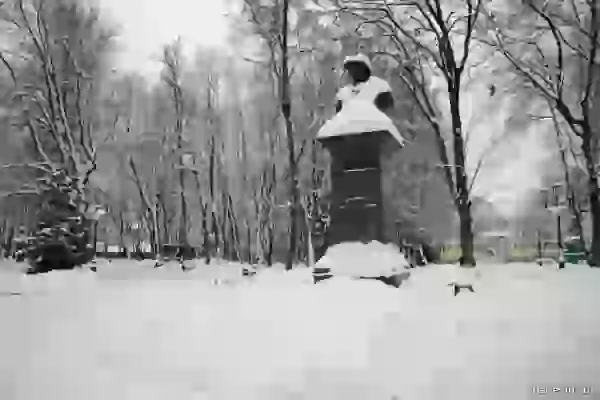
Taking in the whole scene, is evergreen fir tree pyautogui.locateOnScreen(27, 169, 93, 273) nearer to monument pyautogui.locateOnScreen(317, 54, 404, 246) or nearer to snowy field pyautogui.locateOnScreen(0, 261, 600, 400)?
snowy field pyautogui.locateOnScreen(0, 261, 600, 400)

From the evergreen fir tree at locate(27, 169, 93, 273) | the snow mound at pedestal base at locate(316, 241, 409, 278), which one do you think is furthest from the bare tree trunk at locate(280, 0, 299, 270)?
the snow mound at pedestal base at locate(316, 241, 409, 278)

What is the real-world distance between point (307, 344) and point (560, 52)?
1630 cm

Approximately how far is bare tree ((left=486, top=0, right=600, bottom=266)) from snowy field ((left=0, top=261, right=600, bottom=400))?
792 centimetres

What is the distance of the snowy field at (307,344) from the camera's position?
5250mm

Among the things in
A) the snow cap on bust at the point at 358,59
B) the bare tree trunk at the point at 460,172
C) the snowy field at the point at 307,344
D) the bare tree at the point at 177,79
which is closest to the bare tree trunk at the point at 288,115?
the bare tree trunk at the point at 460,172

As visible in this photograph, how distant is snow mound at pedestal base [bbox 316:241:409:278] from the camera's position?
12.0 meters

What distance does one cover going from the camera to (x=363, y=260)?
39.7 feet

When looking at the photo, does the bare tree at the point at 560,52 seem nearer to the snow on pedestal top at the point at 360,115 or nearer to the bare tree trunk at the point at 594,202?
the bare tree trunk at the point at 594,202

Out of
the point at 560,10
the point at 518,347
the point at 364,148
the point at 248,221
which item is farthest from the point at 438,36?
the point at 248,221

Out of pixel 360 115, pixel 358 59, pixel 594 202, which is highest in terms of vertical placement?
pixel 358 59

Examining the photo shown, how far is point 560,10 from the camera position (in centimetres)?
1855

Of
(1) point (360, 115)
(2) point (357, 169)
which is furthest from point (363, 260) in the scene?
(1) point (360, 115)

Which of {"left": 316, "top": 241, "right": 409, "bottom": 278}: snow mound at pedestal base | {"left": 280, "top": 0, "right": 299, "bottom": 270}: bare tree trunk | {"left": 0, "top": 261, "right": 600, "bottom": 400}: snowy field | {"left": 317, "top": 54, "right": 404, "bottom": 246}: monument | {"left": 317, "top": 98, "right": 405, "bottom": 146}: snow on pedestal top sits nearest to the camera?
{"left": 0, "top": 261, "right": 600, "bottom": 400}: snowy field

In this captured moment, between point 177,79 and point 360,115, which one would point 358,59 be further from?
point 177,79
